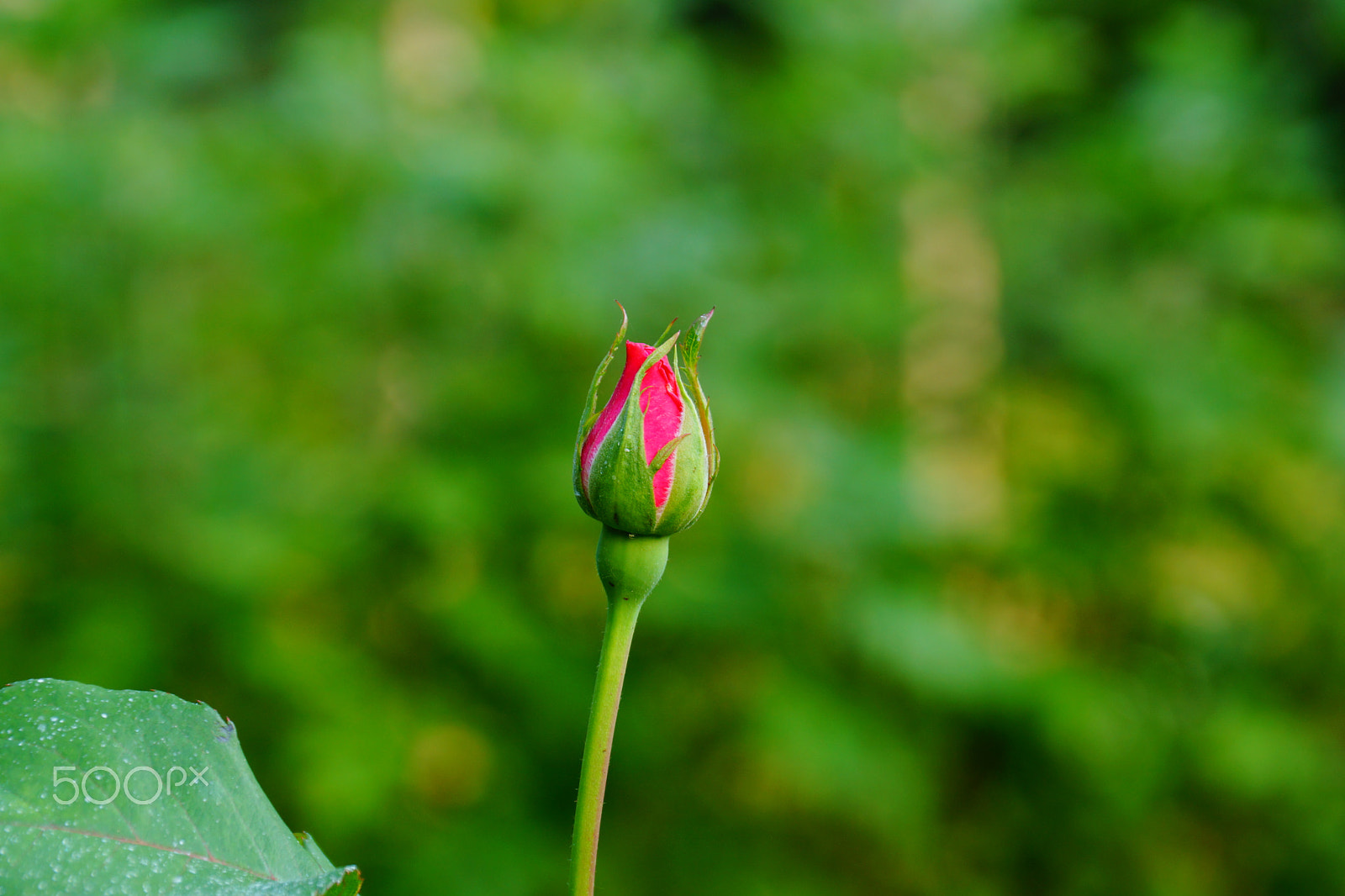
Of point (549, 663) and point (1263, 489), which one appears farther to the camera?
point (1263, 489)

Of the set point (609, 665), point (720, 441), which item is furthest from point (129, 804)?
point (720, 441)

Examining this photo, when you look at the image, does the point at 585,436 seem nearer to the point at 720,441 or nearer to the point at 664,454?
the point at 664,454

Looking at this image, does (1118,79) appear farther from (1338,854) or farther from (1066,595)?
(1338,854)

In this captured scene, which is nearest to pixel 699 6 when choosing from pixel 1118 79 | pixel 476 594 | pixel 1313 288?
pixel 1118 79

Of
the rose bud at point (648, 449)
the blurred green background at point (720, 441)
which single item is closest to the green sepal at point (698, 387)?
the rose bud at point (648, 449)

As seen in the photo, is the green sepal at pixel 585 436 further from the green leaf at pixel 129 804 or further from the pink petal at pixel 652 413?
the green leaf at pixel 129 804

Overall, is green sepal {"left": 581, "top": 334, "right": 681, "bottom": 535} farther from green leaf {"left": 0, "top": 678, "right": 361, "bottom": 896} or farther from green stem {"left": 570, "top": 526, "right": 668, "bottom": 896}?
green leaf {"left": 0, "top": 678, "right": 361, "bottom": 896}

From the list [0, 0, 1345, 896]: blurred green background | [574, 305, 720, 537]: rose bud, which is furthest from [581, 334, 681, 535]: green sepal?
[0, 0, 1345, 896]: blurred green background
